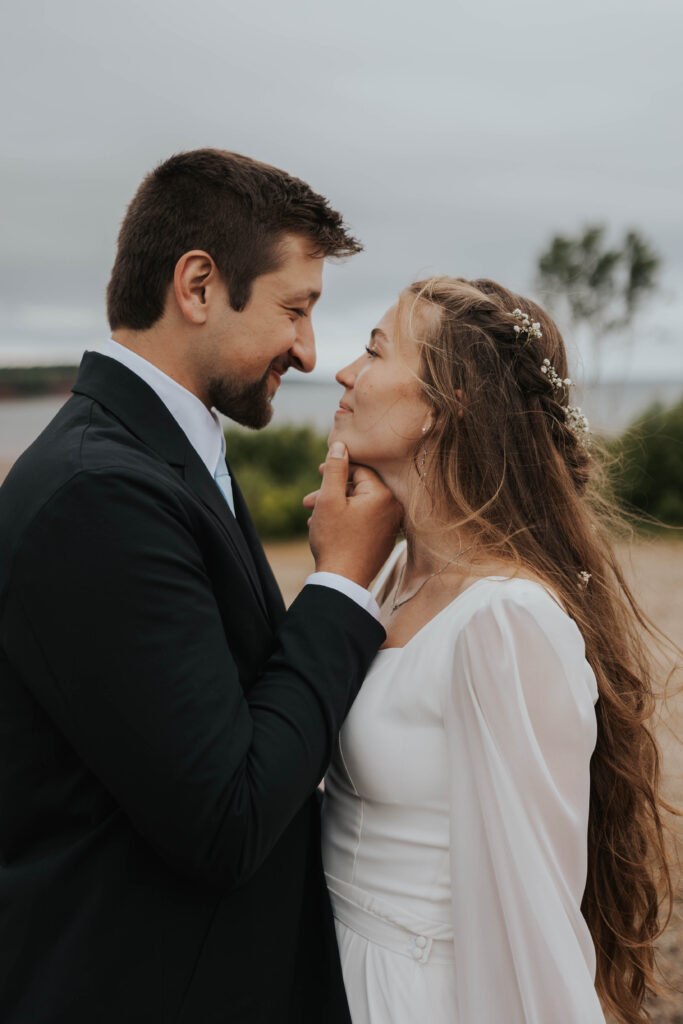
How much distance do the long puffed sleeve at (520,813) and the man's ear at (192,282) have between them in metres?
1.02

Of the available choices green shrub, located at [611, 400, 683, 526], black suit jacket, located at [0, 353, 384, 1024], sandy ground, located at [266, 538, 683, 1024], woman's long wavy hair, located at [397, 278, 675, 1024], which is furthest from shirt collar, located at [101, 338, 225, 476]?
green shrub, located at [611, 400, 683, 526]

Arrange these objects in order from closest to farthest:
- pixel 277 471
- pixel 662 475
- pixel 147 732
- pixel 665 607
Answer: pixel 147 732 → pixel 665 607 → pixel 277 471 → pixel 662 475

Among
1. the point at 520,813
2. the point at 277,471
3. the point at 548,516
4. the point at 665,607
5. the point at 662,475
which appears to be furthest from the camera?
the point at 662,475

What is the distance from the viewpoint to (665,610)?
12500 mm

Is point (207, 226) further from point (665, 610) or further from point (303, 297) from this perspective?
point (665, 610)

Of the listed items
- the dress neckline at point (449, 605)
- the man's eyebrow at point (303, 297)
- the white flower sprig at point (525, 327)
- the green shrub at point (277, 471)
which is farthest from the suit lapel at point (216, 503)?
the green shrub at point (277, 471)

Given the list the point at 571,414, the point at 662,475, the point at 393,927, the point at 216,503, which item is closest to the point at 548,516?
the point at 571,414

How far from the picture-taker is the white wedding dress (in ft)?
A: 6.46

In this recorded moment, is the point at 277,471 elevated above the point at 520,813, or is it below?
below

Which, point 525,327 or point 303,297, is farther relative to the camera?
point 525,327

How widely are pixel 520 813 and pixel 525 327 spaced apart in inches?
54.0

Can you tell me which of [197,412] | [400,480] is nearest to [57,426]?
[197,412]

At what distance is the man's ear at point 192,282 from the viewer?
225 centimetres

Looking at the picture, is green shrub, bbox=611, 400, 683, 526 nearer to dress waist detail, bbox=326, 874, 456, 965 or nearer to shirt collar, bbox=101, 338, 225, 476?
dress waist detail, bbox=326, 874, 456, 965
